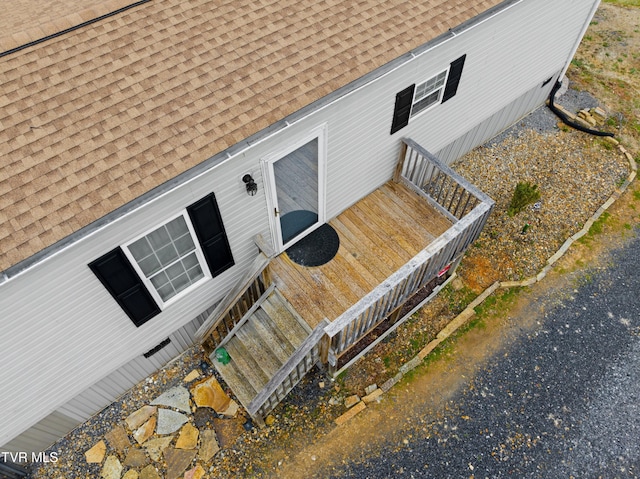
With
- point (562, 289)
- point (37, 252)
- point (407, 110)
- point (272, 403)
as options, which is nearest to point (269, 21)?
point (407, 110)

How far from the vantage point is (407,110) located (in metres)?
8.08

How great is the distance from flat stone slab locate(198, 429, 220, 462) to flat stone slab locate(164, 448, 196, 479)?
0.16 m

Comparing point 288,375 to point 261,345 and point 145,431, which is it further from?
point 145,431

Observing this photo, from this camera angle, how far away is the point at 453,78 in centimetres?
Answer: 842

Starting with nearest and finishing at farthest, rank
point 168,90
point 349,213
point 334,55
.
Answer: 1. point 168,90
2. point 334,55
3. point 349,213

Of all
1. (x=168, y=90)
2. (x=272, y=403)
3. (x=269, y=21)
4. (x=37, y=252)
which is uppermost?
(x=269, y=21)

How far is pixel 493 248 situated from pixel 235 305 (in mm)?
6112

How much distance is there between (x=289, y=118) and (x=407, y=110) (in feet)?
9.56

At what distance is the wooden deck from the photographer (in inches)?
305

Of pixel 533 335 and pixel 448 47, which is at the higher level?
pixel 448 47

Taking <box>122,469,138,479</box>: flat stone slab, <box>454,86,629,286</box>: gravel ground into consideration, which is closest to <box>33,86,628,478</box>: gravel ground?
<box>454,86,629,286</box>: gravel ground

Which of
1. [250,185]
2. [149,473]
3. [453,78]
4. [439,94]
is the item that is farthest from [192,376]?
[453,78]

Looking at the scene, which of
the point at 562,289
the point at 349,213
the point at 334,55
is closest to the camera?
the point at 334,55

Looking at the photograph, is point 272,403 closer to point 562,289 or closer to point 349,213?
point 349,213
